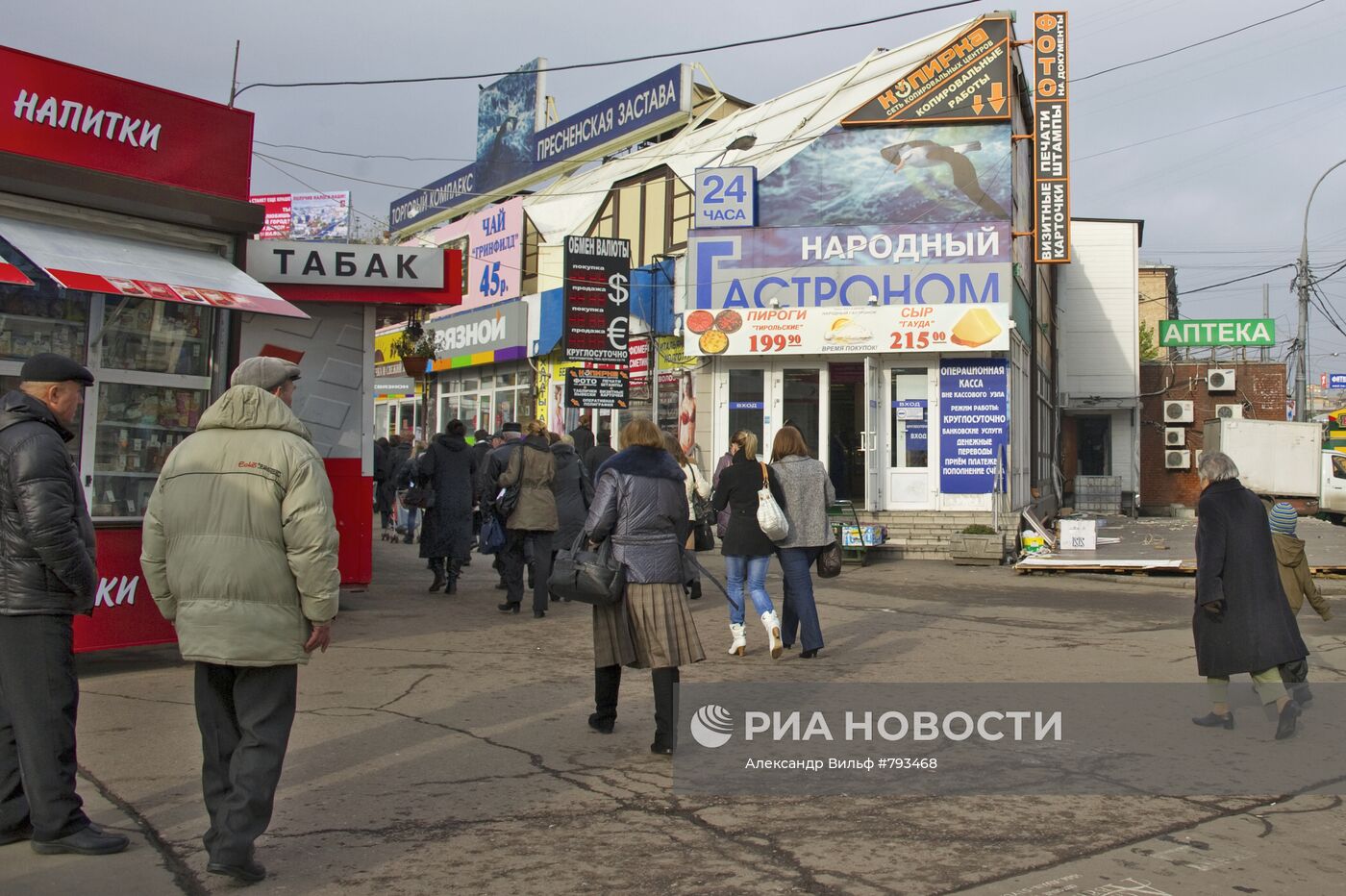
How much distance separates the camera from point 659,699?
611 centimetres

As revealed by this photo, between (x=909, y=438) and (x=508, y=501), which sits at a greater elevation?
(x=909, y=438)

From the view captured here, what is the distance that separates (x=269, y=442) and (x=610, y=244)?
62.2 ft

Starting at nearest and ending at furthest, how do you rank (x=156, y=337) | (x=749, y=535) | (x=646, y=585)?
(x=646, y=585) → (x=156, y=337) → (x=749, y=535)

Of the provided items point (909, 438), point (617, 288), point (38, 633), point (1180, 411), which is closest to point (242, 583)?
point (38, 633)

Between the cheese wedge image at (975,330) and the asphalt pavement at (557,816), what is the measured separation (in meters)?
10.3

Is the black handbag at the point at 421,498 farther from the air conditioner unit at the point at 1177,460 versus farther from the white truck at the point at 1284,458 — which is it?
the air conditioner unit at the point at 1177,460

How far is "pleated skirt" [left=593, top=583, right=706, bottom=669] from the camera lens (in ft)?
20.0

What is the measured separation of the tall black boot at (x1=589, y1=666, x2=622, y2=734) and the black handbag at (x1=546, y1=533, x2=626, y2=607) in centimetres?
44

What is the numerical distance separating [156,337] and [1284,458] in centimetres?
3110

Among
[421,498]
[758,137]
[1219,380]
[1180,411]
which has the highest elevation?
[758,137]

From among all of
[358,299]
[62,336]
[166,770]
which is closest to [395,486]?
[358,299]

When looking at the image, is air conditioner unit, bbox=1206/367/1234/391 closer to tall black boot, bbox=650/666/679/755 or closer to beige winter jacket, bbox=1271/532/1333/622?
beige winter jacket, bbox=1271/532/1333/622

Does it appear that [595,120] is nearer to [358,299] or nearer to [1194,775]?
[358,299]

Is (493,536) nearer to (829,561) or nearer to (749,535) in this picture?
(749,535)
